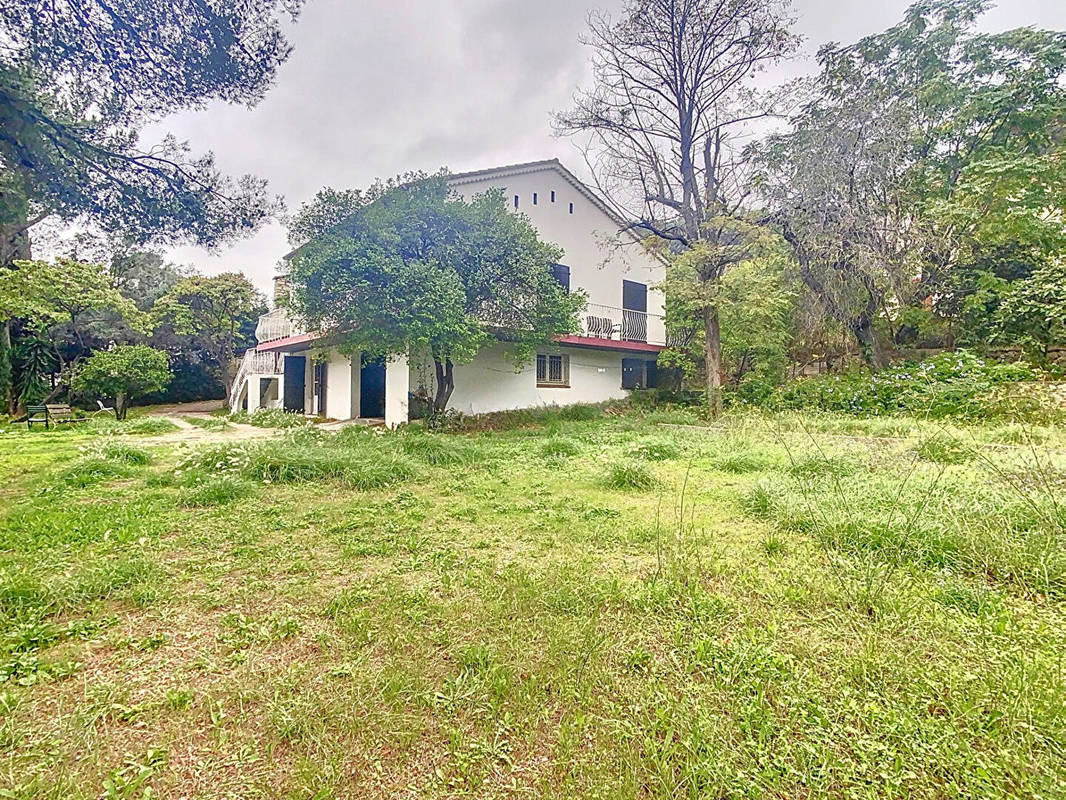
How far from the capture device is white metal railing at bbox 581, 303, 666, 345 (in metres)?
14.7

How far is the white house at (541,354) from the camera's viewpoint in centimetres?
1289

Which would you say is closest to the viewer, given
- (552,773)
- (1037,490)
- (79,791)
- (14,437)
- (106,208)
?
(79,791)

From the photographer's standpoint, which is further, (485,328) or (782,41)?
(782,41)

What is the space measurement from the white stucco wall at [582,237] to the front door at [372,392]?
5.70 metres

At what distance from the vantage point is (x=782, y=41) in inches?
481

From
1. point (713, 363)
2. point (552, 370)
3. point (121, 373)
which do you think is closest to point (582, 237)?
point (552, 370)

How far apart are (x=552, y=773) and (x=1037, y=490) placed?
4.47 metres

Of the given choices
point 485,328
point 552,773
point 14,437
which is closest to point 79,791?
point 552,773

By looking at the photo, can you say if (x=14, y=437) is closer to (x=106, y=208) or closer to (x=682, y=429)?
(x=106, y=208)

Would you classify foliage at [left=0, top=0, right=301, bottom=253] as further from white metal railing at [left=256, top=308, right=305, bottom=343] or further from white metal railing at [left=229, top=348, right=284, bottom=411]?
white metal railing at [left=229, top=348, right=284, bottom=411]

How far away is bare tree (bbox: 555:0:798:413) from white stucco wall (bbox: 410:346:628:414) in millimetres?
3251

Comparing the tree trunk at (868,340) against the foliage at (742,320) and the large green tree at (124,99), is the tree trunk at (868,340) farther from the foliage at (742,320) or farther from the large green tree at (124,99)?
the large green tree at (124,99)

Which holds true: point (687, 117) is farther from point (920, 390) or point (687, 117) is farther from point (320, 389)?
point (320, 389)

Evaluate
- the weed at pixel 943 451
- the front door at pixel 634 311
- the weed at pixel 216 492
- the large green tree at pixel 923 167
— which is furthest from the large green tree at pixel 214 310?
the weed at pixel 943 451
